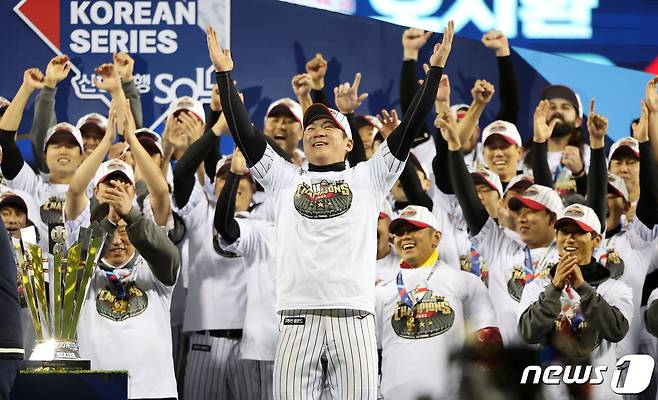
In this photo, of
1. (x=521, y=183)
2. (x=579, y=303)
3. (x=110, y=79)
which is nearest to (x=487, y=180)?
(x=521, y=183)

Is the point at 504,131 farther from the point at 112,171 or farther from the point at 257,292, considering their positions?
the point at 112,171

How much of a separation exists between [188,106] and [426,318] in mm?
2084

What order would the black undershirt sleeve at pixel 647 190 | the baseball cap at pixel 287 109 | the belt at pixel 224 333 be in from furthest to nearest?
the baseball cap at pixel 287 109 → the belt at pixel 224 333 → the black undershirt sleeve at pixel 647 190

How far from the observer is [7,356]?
98.7 inches

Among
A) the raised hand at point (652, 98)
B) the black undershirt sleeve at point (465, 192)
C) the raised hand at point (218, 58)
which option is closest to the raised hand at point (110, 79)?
the raised hand at point (218, 58)

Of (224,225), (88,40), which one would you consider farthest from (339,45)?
(224,225)

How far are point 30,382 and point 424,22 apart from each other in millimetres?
4367

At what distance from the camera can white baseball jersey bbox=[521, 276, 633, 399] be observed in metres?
5.16

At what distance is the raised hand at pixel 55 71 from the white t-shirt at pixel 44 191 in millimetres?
547

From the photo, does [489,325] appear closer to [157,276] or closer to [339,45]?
[157,276]

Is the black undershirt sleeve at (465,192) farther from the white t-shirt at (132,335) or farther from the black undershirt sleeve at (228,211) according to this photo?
the white t-shirt at (132,335)

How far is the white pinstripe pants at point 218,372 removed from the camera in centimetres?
586

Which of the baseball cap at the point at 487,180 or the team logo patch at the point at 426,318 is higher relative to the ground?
the baseball cap at the point at 487,180

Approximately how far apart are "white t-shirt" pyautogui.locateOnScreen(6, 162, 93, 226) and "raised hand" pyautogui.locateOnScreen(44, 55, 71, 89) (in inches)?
21.5
